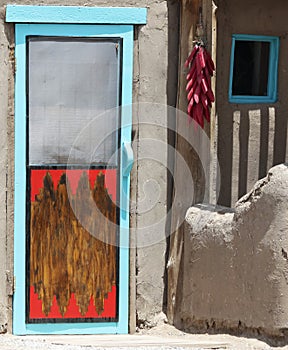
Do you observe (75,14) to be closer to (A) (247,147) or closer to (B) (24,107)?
(B) (24,107)

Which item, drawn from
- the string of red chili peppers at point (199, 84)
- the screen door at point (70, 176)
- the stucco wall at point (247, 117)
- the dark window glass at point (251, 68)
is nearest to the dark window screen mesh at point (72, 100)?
the screen door at point (70, 176)

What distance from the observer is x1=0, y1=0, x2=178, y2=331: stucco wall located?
717cm

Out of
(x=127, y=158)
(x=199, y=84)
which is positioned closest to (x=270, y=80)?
(x=199, y=84)

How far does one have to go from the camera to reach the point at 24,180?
7.26 metres

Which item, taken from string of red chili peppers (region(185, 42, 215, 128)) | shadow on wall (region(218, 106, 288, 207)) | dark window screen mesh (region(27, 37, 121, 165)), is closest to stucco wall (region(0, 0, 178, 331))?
dark window screen mesh (region(27, 37, 121, 165))

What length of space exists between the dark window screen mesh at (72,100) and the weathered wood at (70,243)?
199mm

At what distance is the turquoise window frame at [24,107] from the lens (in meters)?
7.14

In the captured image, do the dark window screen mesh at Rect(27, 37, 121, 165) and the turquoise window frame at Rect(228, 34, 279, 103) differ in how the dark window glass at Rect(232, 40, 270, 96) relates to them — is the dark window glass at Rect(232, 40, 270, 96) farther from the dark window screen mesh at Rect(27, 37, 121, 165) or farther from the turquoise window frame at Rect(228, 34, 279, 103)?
the dark window screen mesh at Rect(27, 37, 121, 165)

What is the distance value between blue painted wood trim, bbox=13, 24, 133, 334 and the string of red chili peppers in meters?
0.49

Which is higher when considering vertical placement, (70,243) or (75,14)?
(75,14)

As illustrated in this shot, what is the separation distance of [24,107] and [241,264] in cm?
202

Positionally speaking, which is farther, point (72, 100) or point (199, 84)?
point (72, 100)

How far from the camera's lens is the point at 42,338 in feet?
23.2

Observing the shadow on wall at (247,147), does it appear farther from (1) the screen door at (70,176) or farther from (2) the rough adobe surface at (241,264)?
(1) the screen door at (70,176)
